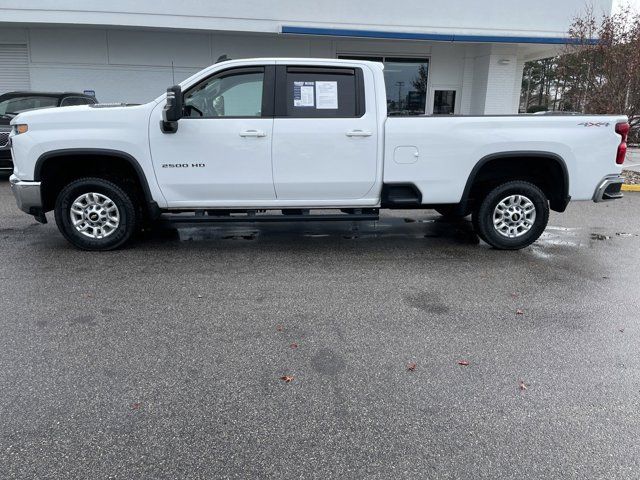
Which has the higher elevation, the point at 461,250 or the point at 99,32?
the point at 99,32

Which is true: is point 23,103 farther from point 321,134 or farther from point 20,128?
point 321,134

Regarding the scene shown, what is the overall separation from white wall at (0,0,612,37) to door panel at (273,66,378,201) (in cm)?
1159

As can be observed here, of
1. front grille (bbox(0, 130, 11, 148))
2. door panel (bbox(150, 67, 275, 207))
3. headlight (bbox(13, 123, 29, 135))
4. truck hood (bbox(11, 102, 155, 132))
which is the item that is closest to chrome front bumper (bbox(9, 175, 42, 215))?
headlight (bbox(13, 123, 29, 135))

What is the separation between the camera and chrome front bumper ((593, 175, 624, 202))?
6.02 metres

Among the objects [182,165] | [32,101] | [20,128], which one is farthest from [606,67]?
[32,101]

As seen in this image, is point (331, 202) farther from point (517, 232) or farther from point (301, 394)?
point (301, 394)

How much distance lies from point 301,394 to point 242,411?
0.38m

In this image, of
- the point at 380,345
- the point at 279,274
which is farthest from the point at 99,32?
the point at 380,345

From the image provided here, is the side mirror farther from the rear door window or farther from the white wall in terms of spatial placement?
the white wall

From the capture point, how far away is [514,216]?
6203mm

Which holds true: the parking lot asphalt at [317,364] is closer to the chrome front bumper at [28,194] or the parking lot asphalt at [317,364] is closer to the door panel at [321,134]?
the chrome front bumper at [28,194]

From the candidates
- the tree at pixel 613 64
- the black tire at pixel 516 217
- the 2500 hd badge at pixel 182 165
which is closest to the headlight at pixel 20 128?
the 2500 hd badge at pixel 182 165

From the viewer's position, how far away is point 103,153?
5.60m

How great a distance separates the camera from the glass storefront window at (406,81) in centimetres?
1870
